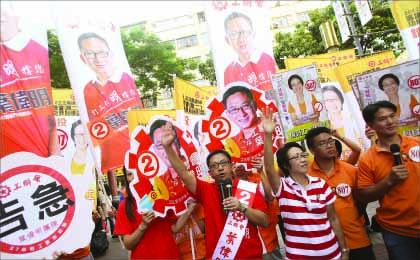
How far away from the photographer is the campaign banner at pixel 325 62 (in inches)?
298

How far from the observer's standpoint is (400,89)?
334cm

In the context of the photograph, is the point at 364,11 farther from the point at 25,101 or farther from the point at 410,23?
the point at 25,101

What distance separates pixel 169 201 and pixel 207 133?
0.74m

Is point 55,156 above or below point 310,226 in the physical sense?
above

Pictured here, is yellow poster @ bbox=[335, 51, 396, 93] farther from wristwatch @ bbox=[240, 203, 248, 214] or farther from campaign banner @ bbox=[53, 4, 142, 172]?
campaign banner @ bbox=[53, 4, 142, 172]

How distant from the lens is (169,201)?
116 inches

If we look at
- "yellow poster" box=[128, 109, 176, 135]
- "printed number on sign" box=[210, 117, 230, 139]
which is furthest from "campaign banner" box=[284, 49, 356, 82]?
"printed number on sign" box=[210, 117, 230, 139]

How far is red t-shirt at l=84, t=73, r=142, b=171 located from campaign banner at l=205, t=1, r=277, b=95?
51.1 inches

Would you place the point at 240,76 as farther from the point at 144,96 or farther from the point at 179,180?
the point at 144,96

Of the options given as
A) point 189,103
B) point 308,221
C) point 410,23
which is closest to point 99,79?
point 189,103

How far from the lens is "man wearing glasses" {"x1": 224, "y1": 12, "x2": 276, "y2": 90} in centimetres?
490

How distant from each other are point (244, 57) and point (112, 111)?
183cm

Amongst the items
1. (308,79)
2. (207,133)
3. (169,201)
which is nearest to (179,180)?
(169,201)

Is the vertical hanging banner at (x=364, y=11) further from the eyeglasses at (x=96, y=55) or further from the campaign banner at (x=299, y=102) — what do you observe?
the eyeglasses at (x=96, y=55)
